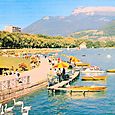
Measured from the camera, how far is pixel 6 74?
64.6m

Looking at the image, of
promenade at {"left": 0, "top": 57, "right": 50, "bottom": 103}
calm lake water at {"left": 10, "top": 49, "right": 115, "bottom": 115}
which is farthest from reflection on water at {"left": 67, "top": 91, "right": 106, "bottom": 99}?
promenade at {"left": 0, "top": 57, "right": 50, "bottom": 103}

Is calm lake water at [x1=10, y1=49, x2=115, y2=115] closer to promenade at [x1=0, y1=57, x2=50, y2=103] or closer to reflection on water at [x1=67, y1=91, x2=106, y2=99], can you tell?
reflection on water at [x1=67, y1=91, x2=106, y2=99]

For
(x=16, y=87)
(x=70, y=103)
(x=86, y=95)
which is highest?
(x=16, y=87)

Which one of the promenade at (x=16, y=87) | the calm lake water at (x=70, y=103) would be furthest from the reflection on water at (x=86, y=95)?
the promenade at (x=16, y=87)

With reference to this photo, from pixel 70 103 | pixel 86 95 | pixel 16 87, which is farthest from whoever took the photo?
pixel 86 95

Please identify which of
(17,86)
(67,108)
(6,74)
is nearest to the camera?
(67,108)

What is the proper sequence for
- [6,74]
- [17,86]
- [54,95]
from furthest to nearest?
[6,74] < [54,95] < [17,86]

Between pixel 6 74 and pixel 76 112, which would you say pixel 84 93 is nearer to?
pixel 76 112

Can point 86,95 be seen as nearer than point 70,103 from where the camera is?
No

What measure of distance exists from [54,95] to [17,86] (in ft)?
22.2

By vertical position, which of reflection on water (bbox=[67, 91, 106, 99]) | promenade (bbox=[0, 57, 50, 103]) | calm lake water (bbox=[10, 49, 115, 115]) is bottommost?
calm lake water (bbox=[10, 49, 115, 115])

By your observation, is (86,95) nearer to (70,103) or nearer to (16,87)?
(70,103)

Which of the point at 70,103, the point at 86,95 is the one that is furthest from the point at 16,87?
the point at 86,95

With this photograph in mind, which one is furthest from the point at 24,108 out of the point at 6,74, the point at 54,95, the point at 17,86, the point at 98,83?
the point at 98,83
